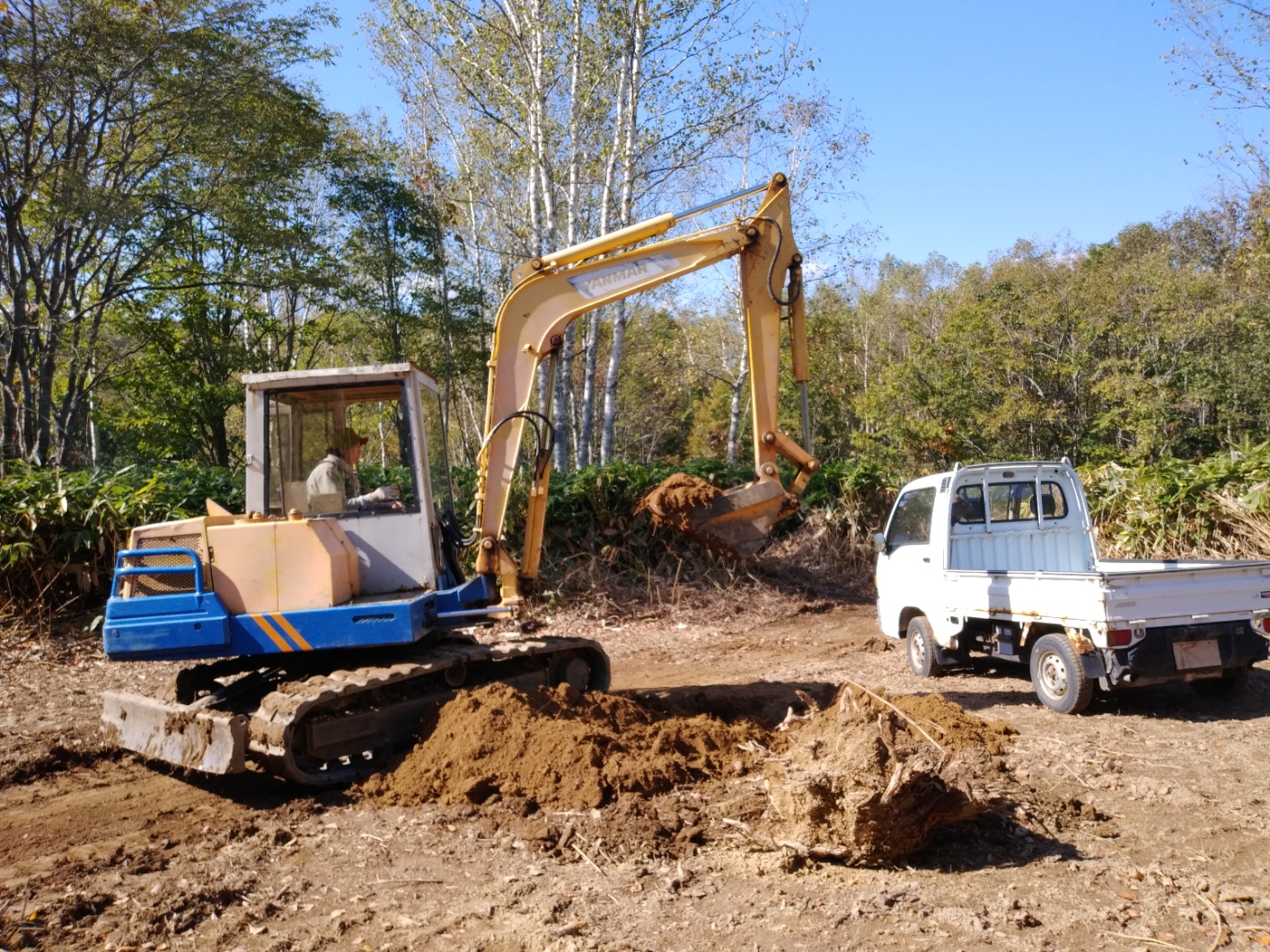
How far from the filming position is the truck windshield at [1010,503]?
9141 mm

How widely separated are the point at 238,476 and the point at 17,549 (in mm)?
3292

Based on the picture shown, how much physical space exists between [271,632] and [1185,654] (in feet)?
20.5

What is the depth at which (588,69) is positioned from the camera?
1866cm

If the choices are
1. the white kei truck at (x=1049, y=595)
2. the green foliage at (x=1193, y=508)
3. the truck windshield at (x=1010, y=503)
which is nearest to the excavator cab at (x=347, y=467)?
the white kei truck at (x=1049, y=595)

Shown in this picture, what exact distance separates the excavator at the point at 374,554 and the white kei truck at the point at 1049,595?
6.43ft

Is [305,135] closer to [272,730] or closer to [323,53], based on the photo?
[323,53]

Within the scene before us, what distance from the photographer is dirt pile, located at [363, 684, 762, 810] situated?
18.7 ft

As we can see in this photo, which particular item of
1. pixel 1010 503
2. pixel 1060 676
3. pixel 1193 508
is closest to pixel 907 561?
pixel 1010 503

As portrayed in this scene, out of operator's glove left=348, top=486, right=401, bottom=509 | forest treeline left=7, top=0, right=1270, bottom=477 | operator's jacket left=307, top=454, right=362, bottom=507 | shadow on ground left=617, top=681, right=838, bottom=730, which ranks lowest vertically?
shadow on ground left=617, top=681, right=838, bottom=730

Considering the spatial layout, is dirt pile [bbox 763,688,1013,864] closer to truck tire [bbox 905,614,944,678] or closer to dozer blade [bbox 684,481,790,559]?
dozer blade [bbox 684,481,790,559]

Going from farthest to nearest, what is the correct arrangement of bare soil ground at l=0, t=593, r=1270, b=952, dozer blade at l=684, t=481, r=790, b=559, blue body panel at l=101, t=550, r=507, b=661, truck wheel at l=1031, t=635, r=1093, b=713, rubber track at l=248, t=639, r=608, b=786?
dozer blade at l=684, t=481, r=790, b=559 → truck wheel at l=1031, t=635, r=1093, b=713 → blue body panel at l=101, t=550, r=507, b=661 → rubber track at l=248, t=639, r=608, b=786 → bare soil ground at l=0, t=593, r=1270, b=952

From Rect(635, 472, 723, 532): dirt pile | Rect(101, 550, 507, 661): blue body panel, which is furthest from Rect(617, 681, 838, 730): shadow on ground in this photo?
Rect(101, 550, 507, 661): blue body panel

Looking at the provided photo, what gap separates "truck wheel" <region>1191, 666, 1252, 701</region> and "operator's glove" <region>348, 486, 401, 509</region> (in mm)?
6257

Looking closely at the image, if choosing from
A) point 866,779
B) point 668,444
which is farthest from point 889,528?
point 668,444
